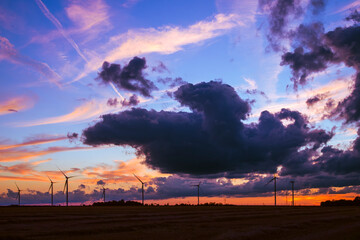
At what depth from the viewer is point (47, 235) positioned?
23.4 meters

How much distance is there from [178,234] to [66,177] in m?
168

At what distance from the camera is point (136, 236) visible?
24.2m

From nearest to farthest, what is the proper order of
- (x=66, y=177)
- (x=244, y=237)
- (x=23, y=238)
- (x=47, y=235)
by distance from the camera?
(x=23, y=238), (x=47, y=235), (x=244, y=237), (x=66, y=177)

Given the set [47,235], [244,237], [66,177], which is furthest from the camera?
[66,177]

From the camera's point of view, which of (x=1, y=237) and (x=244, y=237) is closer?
(x=1, y=237)

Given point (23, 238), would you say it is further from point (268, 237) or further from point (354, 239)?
point (354, 239)

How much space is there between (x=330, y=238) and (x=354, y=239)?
64.3 inches

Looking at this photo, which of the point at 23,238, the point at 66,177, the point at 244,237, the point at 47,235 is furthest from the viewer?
the point at 66,177

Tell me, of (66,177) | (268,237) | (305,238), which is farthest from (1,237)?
(66,177)

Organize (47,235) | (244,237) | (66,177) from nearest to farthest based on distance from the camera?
(47,235)
(244,237)
(66,177)

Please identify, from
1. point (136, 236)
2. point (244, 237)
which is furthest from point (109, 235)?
point (244, 237)

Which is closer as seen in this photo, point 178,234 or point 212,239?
point 212,239

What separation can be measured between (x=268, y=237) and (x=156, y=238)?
831cm

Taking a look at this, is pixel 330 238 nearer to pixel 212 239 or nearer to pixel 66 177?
pixel 212 239
